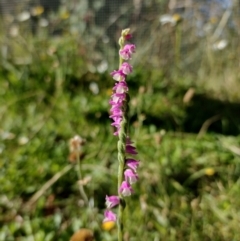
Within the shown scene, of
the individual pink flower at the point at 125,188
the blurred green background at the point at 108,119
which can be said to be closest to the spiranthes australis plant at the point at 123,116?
the individual pink flower at the point at 125,188

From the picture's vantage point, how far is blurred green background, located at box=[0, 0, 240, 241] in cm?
170

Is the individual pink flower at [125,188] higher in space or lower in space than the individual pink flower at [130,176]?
lower

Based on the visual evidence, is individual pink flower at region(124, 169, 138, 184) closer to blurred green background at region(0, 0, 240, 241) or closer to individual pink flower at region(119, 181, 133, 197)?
individual pink flower at region(119, 181, 133, 197)

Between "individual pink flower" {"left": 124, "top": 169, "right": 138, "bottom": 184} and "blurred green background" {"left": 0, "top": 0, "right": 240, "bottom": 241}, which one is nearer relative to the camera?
"individual pink flower" {"left": 124, "top": 169, "right": 138, "bottom": 184}

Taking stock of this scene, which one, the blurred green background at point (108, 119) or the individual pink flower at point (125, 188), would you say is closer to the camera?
the individual pink flower at point (125, 188)

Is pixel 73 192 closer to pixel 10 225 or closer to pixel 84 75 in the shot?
pixel 10 225

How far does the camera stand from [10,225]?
1.68m

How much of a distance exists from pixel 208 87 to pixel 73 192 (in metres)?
1.39

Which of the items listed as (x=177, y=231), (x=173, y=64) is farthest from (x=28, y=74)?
(x=177, y=231)

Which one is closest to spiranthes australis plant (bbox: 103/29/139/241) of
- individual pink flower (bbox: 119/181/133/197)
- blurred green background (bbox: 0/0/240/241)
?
individual pink flower (bbox: 119/181/133/197)

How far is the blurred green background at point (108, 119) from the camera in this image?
5.58 ft

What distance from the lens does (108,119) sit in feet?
8.11

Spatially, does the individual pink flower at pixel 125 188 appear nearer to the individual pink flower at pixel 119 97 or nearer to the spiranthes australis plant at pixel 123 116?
the spiranthes australis plant at pixel 123 116

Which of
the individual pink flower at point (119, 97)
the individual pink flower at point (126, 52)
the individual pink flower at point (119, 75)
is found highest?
the individual pink flower at point (126, 52)
